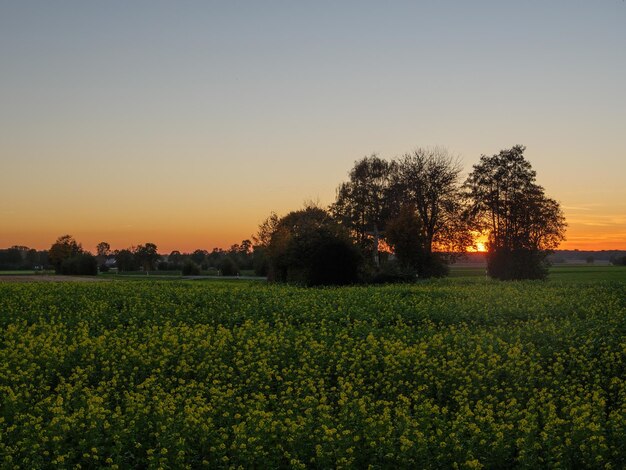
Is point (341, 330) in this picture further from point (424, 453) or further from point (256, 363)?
point (424, 453)

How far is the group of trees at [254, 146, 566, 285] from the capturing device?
46.1 metres

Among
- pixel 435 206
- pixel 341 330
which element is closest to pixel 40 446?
pixel 341 330

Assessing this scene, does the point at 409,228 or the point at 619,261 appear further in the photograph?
the point at 619,261

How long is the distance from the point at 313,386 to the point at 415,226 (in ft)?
133

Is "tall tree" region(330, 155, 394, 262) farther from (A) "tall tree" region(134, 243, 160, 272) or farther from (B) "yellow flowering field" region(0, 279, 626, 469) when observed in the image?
(B) "yellow flowering field" region(0, 279, 626, 469)

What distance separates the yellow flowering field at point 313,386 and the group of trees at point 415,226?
18.6 m

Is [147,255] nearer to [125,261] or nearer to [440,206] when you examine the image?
[125,261]

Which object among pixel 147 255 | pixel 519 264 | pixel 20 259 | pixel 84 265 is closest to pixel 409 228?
pixel 519 264

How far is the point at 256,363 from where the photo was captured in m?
14.2

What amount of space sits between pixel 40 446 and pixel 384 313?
1585 centimetres

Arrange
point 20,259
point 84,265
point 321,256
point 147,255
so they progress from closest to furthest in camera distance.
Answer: point 321,256 → point 84,265 → point 147,255 → point 20,259

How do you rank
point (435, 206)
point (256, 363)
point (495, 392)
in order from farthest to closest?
1. point (435, 206)
2. point (256, 363)
3. point (495, 392)

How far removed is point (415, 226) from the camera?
51.8 meters

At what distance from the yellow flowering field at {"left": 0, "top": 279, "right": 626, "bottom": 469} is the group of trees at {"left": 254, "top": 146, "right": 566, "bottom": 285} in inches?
732
